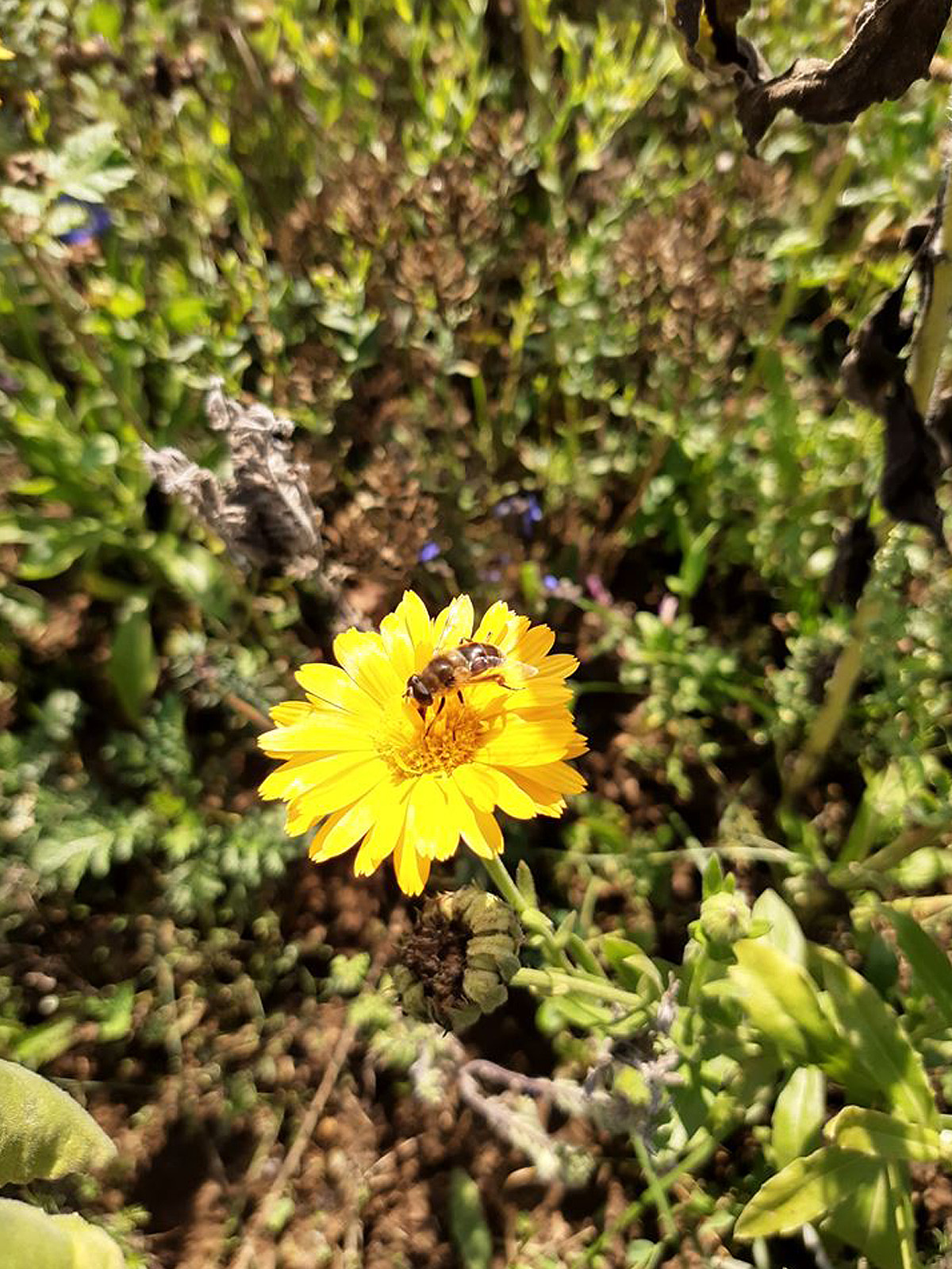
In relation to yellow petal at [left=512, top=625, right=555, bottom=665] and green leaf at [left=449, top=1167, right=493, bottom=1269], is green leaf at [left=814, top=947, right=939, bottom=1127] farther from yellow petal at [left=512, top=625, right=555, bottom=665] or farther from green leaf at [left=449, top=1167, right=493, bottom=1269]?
green leaf at [left=449, top=1167, right=493, bottom=1269]

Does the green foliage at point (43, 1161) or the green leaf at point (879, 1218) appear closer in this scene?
the green foliage at point (43, 1161)

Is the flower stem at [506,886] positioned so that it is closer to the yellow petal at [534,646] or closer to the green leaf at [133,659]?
the yellow petal at [534,646]

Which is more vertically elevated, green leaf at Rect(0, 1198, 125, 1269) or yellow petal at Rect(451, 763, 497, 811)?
yellow petal at Rect(451, 763, 497, 811)

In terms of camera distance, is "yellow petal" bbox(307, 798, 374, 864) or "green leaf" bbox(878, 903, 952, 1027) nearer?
"yellow petal" bbox(307, 798, 374, 864)

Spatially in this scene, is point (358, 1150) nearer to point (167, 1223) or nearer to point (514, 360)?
point (167, 1223)

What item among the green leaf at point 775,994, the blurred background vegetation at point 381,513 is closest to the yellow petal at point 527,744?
the green leaf at point 775,994

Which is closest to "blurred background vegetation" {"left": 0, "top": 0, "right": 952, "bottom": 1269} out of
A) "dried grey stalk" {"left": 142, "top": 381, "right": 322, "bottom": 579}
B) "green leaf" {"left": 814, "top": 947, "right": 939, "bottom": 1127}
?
"dried grey stalk" {"left": 142, "top": 381, "right": 322, "bottom": 579}

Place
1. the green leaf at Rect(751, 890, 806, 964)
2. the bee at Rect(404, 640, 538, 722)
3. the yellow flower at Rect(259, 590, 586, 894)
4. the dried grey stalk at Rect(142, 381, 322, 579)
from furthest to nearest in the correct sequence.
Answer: the dried grey stalk at Rect(142, 381, 322, 579) → the green leaf at Rect(751, 890, 806, 964) → the bee at Rect(404, 640, 538, 722) → the yellow flower at Rect(259, 590, 586, 894)
